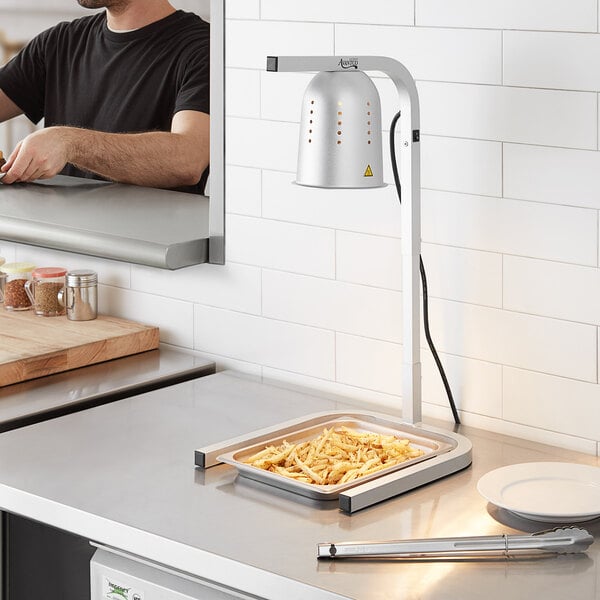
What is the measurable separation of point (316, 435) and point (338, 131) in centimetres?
51

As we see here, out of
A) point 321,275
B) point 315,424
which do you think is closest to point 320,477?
point 315,424

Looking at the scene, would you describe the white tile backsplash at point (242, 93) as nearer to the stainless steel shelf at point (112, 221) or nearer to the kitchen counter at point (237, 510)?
the stainless steel shelf at point (112, 221)

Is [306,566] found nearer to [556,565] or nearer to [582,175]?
[556,565]

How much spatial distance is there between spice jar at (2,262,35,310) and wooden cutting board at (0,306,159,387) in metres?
0.02

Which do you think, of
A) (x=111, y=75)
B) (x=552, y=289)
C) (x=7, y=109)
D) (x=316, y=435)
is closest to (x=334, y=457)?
(x=316, y=435)

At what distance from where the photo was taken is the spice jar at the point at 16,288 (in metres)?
2.41

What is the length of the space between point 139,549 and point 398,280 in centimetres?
70

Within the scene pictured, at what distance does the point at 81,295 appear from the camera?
2.33 meters

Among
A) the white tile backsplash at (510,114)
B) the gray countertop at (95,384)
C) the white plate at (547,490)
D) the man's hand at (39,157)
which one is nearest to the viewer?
the white plate at (547,490)

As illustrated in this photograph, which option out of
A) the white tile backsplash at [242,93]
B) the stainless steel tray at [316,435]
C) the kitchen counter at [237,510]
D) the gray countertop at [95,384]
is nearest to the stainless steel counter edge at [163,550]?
the kitchen counter at [237,510]

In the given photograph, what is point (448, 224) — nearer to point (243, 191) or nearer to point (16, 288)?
point (243, 191)

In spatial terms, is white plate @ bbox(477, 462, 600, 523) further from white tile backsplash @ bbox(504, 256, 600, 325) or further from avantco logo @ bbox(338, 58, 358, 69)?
avantco logo @ bbox(338, 58, 358, 69)

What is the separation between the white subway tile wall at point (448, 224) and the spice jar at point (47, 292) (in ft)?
1.04

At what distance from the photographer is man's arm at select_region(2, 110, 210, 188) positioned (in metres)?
2.26
